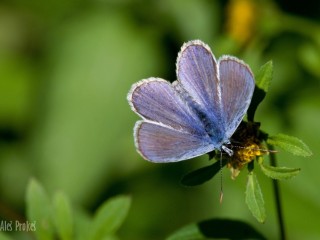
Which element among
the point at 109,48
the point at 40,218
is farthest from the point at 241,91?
the point at 109,48

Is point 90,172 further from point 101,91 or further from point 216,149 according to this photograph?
point 216,149

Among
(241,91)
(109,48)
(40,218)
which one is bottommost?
(40,218)

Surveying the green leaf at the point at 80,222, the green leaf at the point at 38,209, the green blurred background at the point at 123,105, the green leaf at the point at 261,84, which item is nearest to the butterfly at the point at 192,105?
the green leaf at the point at 261,84

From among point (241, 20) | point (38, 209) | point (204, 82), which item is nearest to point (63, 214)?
point (38, 209)

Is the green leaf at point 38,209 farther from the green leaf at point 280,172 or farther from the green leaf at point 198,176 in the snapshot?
the green leaf at point 280,172

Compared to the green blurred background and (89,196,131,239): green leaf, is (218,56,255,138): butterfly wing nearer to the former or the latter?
(89,196,131,239): green leaf

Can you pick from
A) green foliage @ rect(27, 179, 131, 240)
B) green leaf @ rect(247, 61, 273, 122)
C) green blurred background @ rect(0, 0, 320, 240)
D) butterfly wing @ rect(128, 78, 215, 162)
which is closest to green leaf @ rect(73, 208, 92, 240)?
green foliage @ rect(27, 179, 131, 240)

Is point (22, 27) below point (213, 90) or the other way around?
the other way around
